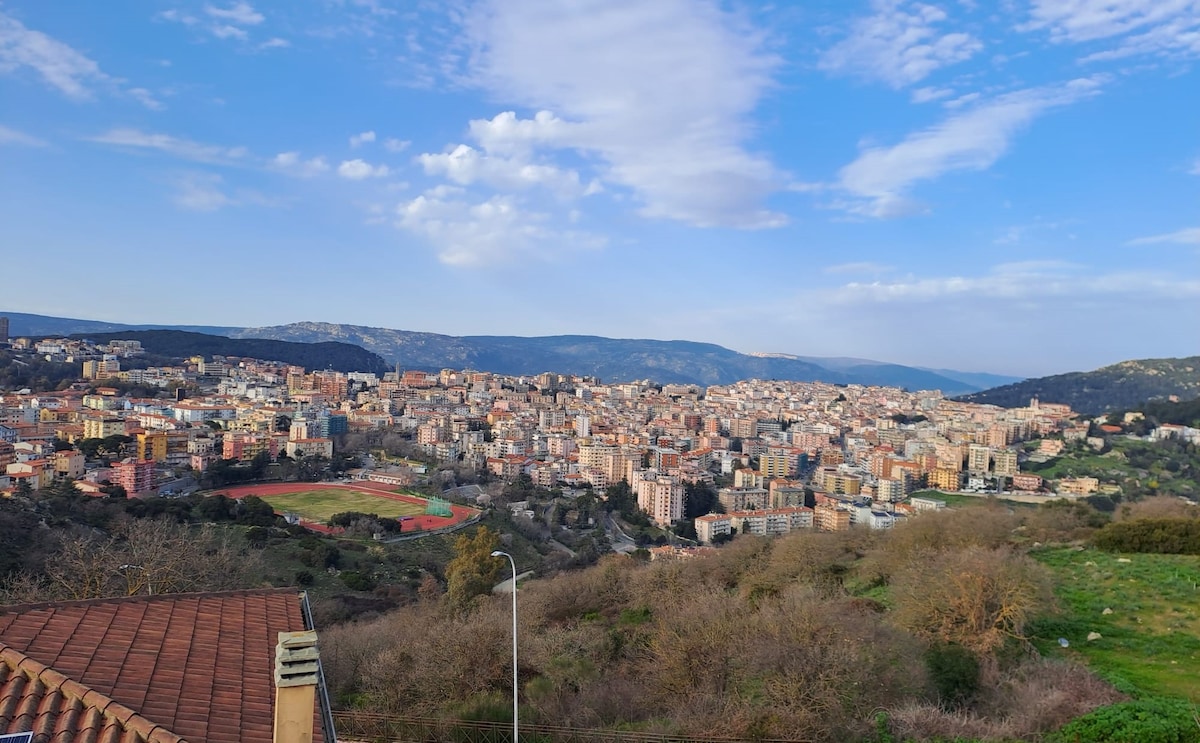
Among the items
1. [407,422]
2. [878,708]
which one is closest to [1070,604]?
[878,708]

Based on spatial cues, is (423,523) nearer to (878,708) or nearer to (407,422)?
(878,708)

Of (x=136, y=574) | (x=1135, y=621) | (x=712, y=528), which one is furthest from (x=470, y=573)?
(x=712, y=528)

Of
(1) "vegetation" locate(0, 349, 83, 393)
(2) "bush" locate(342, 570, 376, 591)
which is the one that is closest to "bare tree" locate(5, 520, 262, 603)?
(2) "bush" locate(342, 570, 376, 591)

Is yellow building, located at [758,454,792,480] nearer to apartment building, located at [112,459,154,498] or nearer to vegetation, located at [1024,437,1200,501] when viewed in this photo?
vegetation, located at [1024,437,1200,501]

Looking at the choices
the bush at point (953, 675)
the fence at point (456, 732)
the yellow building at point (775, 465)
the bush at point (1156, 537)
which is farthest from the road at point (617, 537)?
the fence at point (456, 732)

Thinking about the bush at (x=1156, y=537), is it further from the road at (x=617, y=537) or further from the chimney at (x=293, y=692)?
the road at (x=617, y=537)

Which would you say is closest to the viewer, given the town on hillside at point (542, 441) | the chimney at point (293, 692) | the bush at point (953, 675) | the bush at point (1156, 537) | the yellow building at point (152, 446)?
the chimney at point (293, 692)
